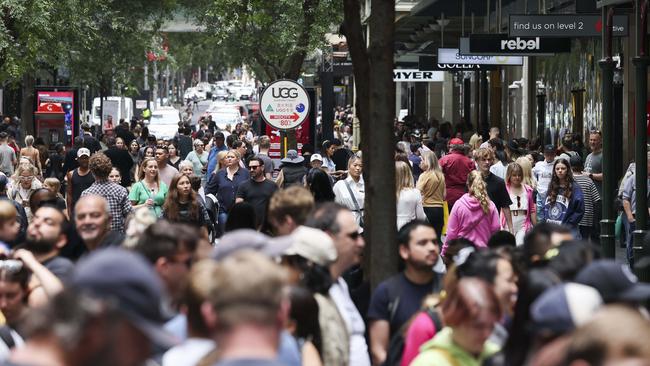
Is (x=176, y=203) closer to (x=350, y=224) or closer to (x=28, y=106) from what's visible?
(x=350, y=224)

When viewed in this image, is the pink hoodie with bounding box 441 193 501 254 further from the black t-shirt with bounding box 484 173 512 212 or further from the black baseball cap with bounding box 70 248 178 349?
the black baseball cap with bounding box 70 248 178 349

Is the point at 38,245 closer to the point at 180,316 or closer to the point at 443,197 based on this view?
the point at 180,316

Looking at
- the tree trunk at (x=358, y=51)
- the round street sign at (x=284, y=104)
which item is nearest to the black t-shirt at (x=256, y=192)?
the tree trunk at (x=358, y=51)

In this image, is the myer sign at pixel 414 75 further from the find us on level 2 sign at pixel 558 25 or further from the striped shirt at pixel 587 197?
the striped shirt at pixel 587 197

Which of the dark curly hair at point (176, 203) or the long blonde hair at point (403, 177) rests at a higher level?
the long blonde hair at point (403, 177)

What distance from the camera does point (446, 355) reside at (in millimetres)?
5672

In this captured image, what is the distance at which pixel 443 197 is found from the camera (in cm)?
1688

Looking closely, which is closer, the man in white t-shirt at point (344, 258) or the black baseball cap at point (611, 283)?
the black baseball cap at point (611, 283)

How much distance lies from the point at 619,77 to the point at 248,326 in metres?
22.1

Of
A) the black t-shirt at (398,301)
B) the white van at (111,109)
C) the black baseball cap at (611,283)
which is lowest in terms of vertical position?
the black t-shirt at (398,301)

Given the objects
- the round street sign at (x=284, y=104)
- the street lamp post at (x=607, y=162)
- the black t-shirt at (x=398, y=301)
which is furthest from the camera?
the round street sign at (x=284, y=104)

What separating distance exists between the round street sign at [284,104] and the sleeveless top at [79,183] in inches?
199

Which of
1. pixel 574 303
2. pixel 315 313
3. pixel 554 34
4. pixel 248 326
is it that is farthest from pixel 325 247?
pixel 554 34

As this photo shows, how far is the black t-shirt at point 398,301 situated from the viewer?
7738 mm
